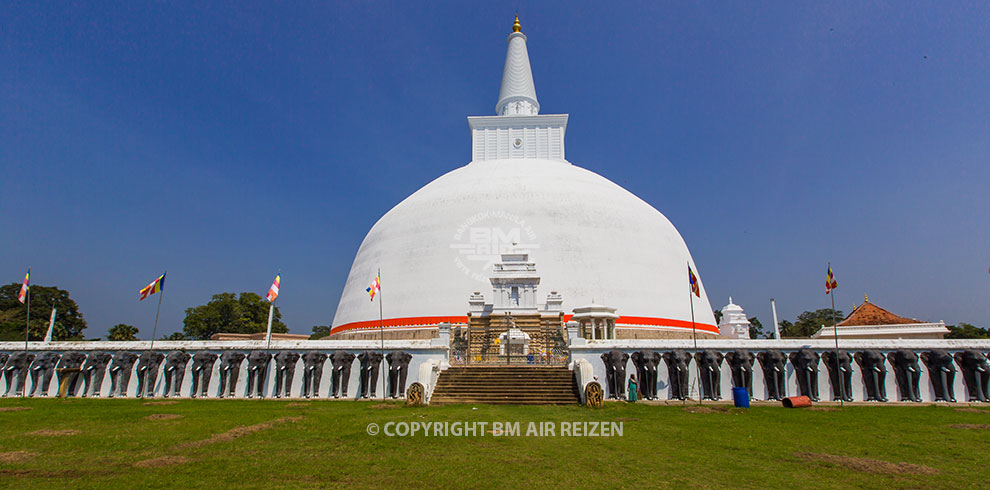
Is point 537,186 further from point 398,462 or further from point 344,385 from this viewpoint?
point 398,462

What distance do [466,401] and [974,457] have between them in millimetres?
11513

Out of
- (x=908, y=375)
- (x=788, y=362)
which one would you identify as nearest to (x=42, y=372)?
(x=788, y=362)

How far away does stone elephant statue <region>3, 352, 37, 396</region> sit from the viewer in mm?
18531

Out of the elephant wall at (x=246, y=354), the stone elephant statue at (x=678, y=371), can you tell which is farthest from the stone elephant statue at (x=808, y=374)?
the elephant wall at (x=246, y=354)

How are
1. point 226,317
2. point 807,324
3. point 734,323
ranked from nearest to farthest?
point 734,323 < point 226,317 < point 807,324

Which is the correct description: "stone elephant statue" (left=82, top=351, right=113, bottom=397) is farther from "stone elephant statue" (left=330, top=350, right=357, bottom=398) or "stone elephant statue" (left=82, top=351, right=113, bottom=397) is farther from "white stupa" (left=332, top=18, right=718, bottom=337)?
"white stupa" (left=332, top=18, right=718, bottom=337)

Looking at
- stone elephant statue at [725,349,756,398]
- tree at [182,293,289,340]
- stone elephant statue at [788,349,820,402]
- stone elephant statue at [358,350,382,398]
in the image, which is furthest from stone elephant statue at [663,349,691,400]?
tree at [182,293,289,340]

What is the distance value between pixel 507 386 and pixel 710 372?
7.03m

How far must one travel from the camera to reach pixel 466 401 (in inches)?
614

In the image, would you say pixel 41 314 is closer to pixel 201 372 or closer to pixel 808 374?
pixel 201 372

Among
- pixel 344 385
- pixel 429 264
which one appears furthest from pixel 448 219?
pixel 344 385

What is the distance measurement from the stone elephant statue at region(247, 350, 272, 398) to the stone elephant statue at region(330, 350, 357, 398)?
8.14 ft

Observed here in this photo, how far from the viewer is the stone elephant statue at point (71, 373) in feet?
59.3

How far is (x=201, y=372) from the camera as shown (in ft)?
60.2
